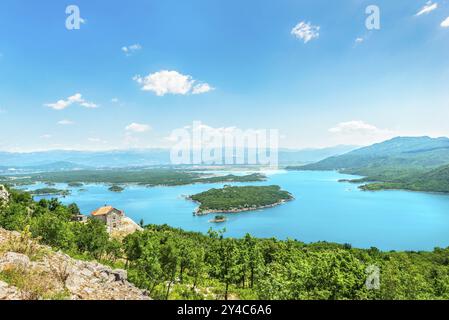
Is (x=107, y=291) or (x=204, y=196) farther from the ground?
(x=107, y=291)

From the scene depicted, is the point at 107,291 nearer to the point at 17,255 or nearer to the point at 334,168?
the point at 17,255

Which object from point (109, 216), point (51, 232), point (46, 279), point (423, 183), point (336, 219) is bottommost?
point (336, 219)

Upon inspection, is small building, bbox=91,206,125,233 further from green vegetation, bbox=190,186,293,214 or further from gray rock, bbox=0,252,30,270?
green vegetation, bbox=190,186,293,214

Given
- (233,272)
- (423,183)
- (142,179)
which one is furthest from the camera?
(142,179)

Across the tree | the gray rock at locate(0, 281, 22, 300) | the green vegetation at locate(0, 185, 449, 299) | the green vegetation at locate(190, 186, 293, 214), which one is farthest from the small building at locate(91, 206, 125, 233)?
the green vegetation at locate(190, 186, 293, 214)

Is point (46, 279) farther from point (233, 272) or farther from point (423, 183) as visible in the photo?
point (423, 183)

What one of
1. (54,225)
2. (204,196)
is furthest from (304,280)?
(204,196)

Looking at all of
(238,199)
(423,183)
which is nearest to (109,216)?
(238,199)
